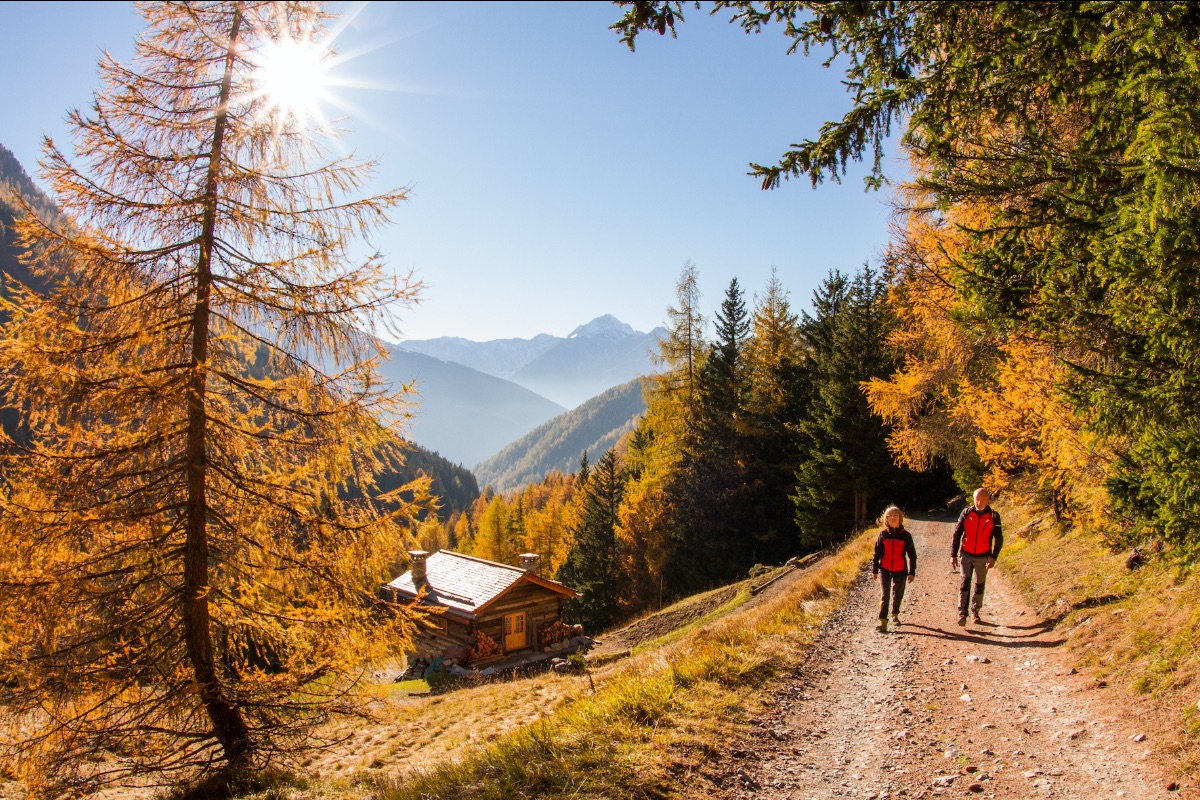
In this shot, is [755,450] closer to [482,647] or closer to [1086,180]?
[482,647]

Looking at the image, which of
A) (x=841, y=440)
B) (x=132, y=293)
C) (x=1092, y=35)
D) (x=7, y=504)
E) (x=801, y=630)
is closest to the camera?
(x=1092, y=35)

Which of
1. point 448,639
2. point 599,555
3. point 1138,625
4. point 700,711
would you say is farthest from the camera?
point 599,555

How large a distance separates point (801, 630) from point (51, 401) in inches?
403

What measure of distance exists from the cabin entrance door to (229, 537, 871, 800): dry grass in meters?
15.6

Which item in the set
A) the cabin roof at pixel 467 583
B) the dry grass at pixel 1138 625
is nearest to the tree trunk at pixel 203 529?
the dry grass at pixel 1138 625

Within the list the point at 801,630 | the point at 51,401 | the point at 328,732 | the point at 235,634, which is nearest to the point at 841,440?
the point at 801,630

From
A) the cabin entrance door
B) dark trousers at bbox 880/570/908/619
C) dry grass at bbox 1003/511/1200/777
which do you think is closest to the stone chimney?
the cabin entrance door

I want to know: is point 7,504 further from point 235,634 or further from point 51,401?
point 235,634

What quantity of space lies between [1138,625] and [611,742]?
610cm

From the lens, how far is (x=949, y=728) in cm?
571

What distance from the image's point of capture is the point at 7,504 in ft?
20.4

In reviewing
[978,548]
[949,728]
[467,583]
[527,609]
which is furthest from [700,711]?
[467,583]

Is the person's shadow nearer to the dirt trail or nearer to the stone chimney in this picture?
the dirt trail

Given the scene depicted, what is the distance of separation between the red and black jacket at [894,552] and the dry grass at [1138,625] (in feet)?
6.31
